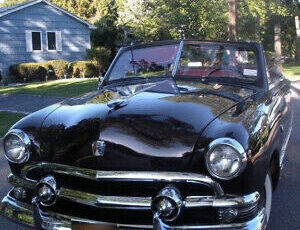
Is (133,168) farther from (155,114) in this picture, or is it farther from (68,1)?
(68,1)

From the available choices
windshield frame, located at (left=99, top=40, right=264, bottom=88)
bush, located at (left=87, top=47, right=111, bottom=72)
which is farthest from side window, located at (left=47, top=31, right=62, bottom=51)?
windshield frame, located at (left=99, top=40, right=264, bottom=88)

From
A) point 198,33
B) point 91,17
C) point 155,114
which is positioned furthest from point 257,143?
point 91,17

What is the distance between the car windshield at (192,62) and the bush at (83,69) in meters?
19.4

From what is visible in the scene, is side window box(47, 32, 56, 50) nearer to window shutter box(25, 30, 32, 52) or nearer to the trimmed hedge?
window shutter box(25, 30, 32, 52)

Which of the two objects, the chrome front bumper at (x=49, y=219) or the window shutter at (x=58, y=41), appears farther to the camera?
the window shutter at (x=58, y=41)

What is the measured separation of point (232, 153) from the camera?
8.55 feet

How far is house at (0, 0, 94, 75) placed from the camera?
Result: 22500mm

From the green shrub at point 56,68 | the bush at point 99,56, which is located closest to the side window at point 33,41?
the green shrub at point 56,68

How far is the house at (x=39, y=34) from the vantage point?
886 inches

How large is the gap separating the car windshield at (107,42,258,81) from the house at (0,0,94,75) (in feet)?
62.8

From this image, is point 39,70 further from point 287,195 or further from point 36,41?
point 287,195

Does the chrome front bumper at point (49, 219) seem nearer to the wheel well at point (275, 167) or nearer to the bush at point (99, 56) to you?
the wheel well at point (275, 167)

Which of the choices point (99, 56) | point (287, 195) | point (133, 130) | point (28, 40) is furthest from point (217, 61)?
point (99, 56)

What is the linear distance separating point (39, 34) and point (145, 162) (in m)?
22.3
